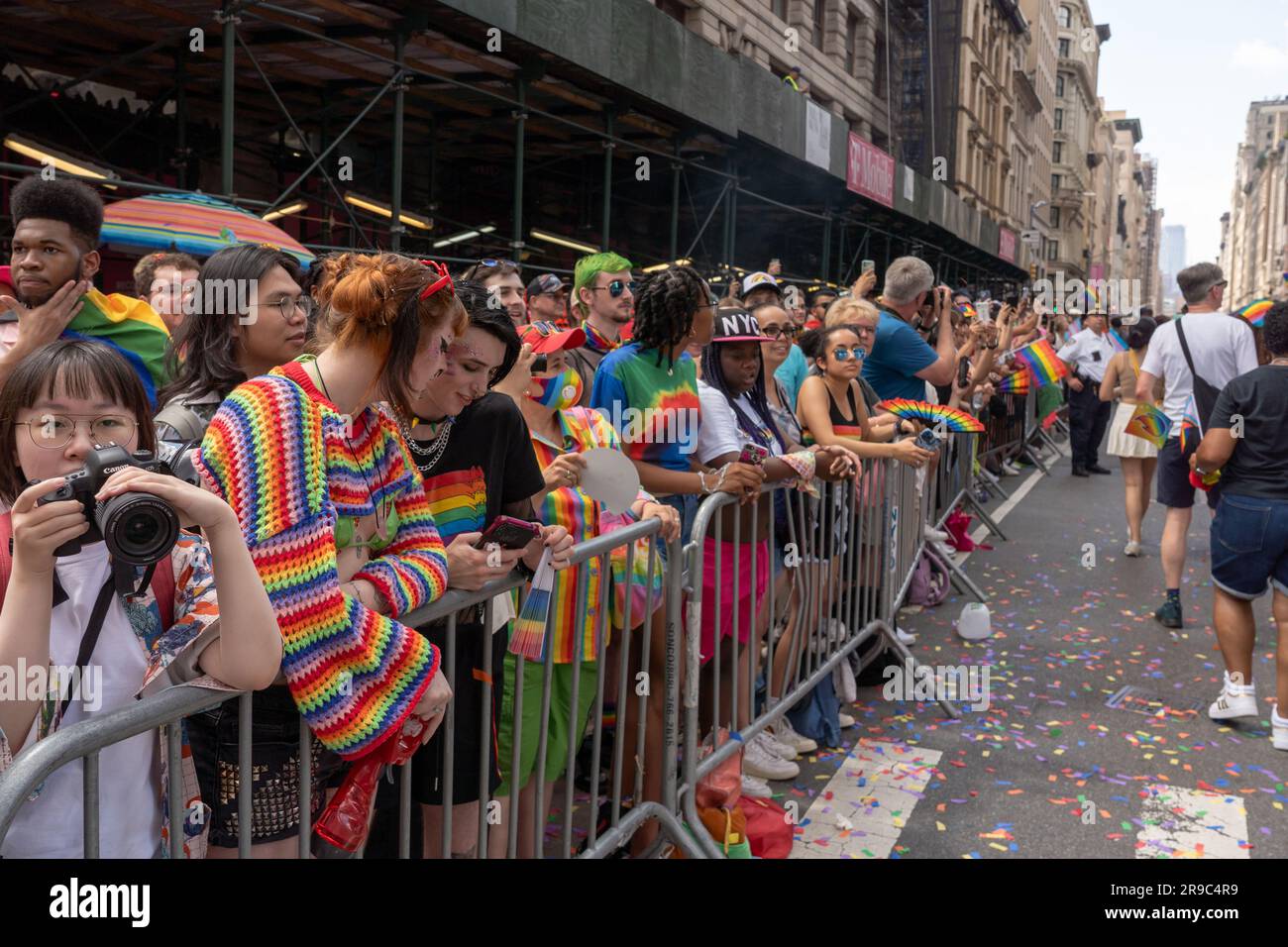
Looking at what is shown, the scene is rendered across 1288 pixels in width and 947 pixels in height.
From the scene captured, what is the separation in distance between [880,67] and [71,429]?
115 feet

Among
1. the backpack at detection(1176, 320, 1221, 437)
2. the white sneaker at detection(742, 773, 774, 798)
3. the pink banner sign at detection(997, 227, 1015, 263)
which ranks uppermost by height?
the pink banner sign at detection(997, 227, 1015, 263)

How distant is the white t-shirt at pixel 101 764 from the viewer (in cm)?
180

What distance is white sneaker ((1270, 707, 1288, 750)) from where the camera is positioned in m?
5.17

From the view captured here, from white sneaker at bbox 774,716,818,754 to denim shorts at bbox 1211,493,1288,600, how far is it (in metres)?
2.28

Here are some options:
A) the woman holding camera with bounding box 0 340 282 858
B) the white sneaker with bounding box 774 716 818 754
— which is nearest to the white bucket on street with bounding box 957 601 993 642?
the white sneaker with bounding box 774 716 818 754

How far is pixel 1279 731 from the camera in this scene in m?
5.21

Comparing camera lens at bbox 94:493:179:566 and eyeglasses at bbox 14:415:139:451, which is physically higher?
eyeglasses at bbox 14:415:139:451

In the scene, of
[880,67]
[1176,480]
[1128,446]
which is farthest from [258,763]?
[880,67]

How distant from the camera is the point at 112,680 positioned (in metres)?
1.93

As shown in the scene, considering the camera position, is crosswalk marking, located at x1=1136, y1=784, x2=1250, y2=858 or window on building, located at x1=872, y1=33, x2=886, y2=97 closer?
crosswalk marking, located at x1=1136, y1=784, x2=1250, y2=858

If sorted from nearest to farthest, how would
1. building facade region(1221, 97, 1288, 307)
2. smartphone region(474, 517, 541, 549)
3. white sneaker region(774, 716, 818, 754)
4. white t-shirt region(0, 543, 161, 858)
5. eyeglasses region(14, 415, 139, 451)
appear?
white t-shirt region(0, 543, 161, 858)
eyeglasses region(14, 415, 139, 451)
smartphone region(474, 517, 541, 549)
white sneaker region(774, 716, 818, 754)
building facade region(1221, 97, 1288, 307)

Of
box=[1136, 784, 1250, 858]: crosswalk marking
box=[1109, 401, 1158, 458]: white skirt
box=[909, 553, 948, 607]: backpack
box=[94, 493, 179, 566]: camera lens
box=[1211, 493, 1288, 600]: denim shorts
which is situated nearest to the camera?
box=[94, 493, 179, 566]: camera lens

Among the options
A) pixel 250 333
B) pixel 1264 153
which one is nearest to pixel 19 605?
pixel 250 333

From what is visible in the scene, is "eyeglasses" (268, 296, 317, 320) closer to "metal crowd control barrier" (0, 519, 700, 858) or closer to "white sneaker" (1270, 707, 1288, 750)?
"metal crowd control barrier" (0, 519, 700, 858)
